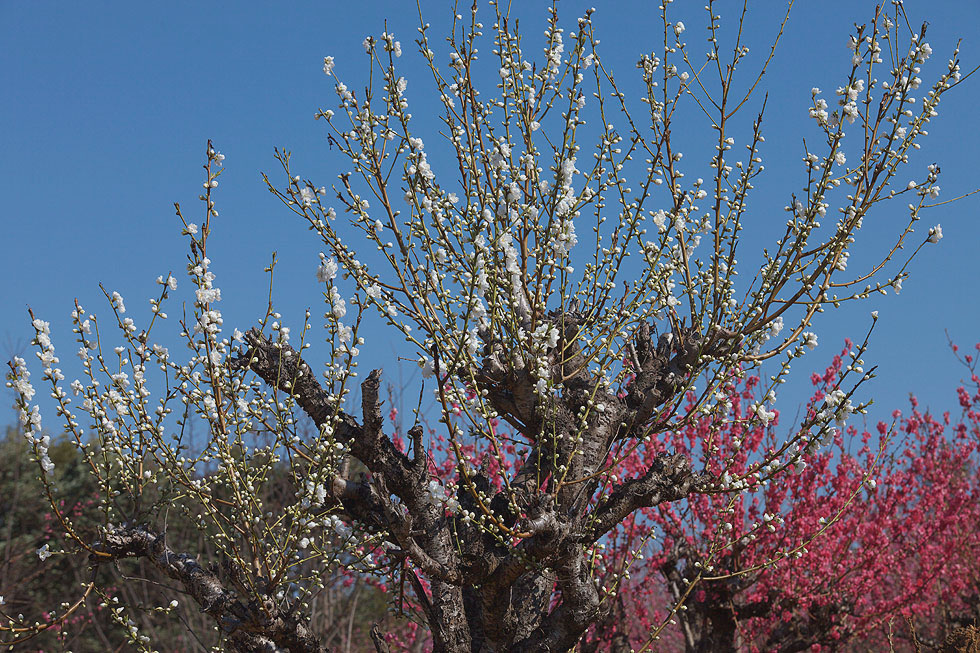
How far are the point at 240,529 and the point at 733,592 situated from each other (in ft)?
20.7

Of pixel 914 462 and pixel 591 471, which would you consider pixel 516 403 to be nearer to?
pixel 591 471

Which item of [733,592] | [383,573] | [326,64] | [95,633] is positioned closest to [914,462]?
[733,592]

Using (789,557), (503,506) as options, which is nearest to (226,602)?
(503,506)

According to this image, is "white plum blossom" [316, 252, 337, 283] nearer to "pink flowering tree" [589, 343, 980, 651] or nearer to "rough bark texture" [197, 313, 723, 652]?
"rough bark texture" [197, 313, 723, 652]

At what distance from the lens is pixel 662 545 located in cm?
890

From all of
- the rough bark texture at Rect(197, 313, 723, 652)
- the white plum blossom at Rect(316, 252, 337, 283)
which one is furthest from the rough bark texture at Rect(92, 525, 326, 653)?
the white plum blossom at Rect(316, 252, 337, 283)

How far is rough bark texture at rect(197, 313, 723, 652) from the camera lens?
459 centimetres

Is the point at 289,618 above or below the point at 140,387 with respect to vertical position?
below

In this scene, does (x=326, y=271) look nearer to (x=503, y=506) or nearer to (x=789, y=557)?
(x=503, y=506)

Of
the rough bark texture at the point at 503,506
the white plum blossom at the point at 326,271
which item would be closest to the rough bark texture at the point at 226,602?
the rough bark texture at the point at 503,506

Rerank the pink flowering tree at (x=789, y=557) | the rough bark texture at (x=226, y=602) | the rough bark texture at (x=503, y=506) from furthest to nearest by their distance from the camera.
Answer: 1. the pink flowering tree at (x=789, y=557)
2. the rough bark texture at (x=503, y=506)
3. the rough bark texture at (x=226, y=602)

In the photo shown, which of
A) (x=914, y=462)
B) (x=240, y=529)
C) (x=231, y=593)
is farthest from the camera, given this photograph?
(x=914, y=462)

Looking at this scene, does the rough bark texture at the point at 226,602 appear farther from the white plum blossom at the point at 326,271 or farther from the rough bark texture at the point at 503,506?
the white plum blossom at the point at 326,271

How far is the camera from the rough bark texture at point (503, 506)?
4594mm
